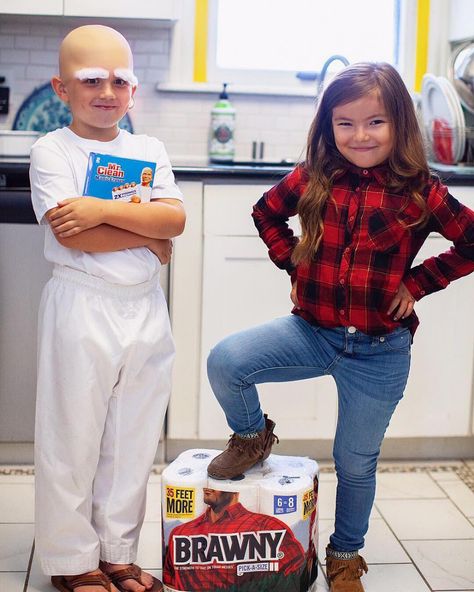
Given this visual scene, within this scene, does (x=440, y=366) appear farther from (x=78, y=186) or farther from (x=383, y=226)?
(x=78, y=186)

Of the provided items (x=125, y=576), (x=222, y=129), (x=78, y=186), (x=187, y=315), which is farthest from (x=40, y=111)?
(x=125, y=576)

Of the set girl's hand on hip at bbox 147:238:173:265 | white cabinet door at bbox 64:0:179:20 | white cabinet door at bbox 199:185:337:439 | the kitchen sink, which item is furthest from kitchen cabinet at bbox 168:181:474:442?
girl's hand on hip at bbox 147:238:173:265

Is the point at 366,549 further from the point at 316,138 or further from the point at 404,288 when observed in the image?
the point at 316,138

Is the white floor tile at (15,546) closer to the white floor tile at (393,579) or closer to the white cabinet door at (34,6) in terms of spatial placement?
the white floor tile at (393,579)

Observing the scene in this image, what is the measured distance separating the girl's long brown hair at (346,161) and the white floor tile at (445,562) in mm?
860

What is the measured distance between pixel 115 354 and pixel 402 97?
81 cm

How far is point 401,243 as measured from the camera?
2018mm

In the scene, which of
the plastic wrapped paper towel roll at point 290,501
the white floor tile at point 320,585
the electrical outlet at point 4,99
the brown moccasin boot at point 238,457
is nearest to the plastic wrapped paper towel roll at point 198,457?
the brown moccasin boot at point 238,457

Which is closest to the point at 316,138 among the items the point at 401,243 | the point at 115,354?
the point at 401,243

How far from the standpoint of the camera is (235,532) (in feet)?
6.78

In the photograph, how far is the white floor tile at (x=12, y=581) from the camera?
218 cm

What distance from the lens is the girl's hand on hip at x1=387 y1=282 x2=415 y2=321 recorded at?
2.05 meters

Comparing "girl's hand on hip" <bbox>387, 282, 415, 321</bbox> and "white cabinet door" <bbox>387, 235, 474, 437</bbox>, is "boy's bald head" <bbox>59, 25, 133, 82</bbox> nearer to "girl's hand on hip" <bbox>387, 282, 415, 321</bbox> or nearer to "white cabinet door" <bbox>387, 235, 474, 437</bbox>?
"girl's hand on hip" <bbox>387, 282, 415, 321</bbox>

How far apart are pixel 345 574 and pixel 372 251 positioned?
753 mm
